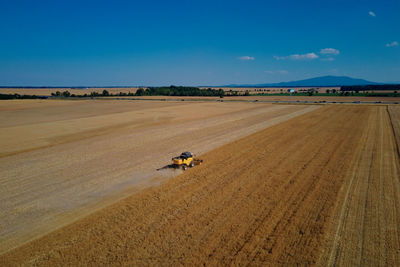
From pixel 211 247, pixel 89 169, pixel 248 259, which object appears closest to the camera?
pixel 248 259

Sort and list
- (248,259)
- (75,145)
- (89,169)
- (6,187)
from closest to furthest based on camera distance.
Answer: (248,259)
(6,187)
(89,169)
(75,145)

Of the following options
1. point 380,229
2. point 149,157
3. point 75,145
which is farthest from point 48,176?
point 380,229

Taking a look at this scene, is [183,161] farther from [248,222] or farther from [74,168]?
[74,168]

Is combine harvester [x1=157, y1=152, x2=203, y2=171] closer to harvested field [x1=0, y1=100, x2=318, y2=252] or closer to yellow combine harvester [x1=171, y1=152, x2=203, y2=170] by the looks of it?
yellow combine harvester [x1=171, y1=152, x2=203, y2=170]

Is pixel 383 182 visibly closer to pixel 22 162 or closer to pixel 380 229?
pixel 380 229

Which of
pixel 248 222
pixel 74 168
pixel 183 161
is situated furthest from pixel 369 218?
pixel 74 168

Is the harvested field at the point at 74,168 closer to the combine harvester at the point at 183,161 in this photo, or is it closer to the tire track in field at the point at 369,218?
the combine harvester at the point at 183,161

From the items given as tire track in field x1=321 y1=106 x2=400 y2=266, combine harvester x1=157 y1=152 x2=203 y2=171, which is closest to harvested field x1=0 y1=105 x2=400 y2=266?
tire track in field x1=321 y1=106 x2=400 y2=266

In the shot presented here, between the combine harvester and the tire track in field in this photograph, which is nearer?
the tire track in field
